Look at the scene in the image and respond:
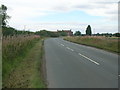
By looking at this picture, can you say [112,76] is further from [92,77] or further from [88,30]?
[88,30]

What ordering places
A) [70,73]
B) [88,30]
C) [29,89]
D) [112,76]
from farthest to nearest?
[88,30] < [70,73] < [112,76] < [29,89]

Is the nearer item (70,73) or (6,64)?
(70,73)

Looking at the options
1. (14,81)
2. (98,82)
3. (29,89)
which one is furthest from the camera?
(14,81)

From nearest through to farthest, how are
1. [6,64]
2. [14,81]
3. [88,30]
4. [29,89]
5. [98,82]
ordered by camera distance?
[29,89], [98,82], [14,81], [6,64], [88,30]

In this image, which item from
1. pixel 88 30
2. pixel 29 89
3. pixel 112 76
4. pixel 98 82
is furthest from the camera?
pixel 88 30

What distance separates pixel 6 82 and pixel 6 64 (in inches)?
108

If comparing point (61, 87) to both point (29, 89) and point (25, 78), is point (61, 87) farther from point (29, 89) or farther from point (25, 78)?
point (25, 78)

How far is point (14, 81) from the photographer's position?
10.8 metres

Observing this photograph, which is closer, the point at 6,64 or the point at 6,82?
the point at 6,82

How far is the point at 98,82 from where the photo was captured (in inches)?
398

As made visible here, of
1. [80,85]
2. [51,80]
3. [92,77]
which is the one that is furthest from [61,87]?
[92,77]

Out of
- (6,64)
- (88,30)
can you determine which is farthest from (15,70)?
(88,30)

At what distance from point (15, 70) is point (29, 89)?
14.5 feet

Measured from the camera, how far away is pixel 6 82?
10656mm
